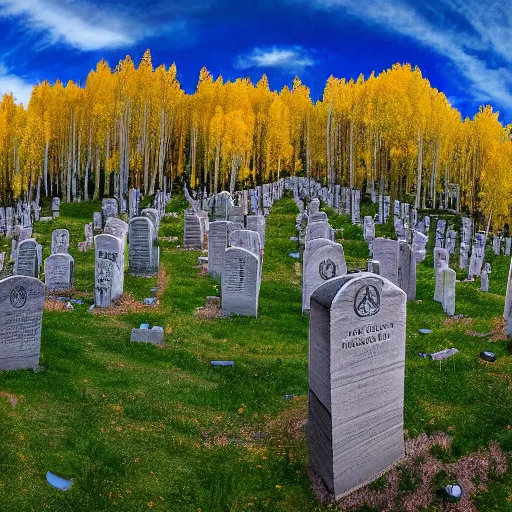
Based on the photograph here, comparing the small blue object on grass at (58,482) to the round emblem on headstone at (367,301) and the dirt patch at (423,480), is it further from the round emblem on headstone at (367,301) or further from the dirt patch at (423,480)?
the round emblem on headstone at (367,301)

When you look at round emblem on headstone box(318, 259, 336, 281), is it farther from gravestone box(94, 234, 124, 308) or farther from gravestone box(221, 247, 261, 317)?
gravestone box(94, 234, 124, 308)

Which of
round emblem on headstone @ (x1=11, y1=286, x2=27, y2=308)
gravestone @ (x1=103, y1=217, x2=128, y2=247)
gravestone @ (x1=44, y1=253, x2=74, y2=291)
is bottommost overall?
gravestone @ (x1=44, y1=253, x2=74, y2=291)

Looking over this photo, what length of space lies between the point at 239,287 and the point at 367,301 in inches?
319

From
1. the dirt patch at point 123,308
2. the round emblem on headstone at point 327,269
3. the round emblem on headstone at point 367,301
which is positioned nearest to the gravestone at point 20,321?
the dirt patch at point 123,308

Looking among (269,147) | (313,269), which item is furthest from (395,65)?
(313,269)

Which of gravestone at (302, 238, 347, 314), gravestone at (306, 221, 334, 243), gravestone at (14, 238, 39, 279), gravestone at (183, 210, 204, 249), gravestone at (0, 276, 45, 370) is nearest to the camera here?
gravestone at (0, 276, 45, 370)

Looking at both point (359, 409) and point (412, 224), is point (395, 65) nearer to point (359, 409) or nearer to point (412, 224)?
point (412, 224)

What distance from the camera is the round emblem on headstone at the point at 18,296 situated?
907cm

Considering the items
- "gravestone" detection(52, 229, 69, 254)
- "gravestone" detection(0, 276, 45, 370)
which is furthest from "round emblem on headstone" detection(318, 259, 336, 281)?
"gravestone" detection(52, 229, 69, 254)

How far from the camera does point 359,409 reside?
6195 millimetres

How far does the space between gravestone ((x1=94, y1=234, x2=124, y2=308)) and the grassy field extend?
2.68 ft

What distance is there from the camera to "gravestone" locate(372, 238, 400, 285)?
16.3 meters

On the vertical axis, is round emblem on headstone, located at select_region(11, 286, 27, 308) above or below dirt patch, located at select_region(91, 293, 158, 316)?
above

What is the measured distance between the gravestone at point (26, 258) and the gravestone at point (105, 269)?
3.01 meters
